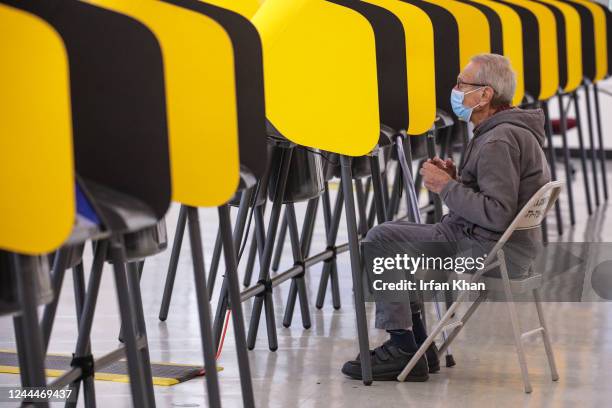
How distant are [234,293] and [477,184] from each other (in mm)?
1111

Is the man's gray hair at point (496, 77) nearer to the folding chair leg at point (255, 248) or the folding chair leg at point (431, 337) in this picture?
the folding chair leg at point (431, 337)

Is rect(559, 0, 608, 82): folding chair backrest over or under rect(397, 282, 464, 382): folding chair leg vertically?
over

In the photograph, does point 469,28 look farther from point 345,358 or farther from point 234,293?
point 234,293

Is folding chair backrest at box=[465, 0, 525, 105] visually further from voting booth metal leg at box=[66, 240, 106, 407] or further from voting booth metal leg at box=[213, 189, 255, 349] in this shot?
voting booth metal leg at box=[66, 240, 106, 407]

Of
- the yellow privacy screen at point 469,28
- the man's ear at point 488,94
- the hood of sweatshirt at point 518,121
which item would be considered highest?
the yellow privacy screen at point 469,28

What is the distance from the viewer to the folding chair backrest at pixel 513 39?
531 cm

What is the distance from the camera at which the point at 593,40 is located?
7609mm

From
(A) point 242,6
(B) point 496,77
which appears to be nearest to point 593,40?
(A) point 242,6

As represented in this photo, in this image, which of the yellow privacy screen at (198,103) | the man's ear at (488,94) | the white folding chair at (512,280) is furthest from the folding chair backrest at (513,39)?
the yellow privacy screen at (198,103)

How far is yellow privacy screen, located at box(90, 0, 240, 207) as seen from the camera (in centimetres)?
257

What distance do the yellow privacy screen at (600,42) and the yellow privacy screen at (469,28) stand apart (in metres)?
2.94

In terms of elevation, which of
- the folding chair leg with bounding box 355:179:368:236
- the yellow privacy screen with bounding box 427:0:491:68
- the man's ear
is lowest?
the folding chair leg with bounding box 355:179:368:236

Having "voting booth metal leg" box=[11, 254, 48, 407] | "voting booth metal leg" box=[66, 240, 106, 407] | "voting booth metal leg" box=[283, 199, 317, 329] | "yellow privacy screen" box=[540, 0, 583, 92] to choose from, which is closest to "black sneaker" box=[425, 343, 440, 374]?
"voting booth metal leg" box=[283, 199, 317, 329]

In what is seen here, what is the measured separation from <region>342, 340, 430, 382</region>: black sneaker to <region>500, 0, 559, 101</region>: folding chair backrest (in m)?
2.60
